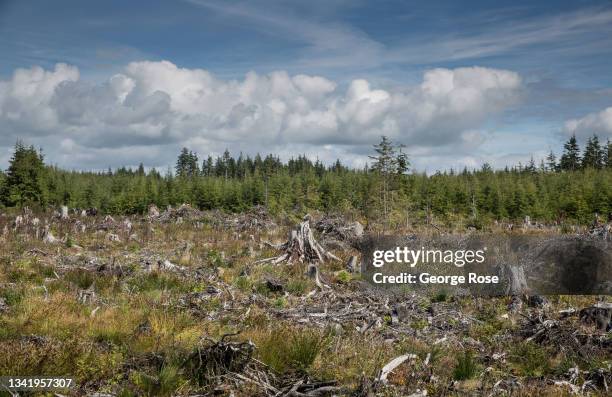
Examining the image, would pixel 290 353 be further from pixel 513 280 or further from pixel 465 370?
pixel 513 280

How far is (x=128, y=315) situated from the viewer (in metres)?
8.05

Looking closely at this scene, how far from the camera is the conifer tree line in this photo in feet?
152

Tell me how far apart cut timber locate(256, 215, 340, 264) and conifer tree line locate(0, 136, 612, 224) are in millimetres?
20464

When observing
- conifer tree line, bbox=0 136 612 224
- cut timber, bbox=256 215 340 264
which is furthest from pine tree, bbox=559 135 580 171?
cut timber, bbox=256 215 340 264

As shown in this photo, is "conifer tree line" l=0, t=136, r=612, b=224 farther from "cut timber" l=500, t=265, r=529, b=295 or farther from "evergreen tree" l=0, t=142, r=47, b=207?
"cut timber" l=500, t=265, r=529, b=295

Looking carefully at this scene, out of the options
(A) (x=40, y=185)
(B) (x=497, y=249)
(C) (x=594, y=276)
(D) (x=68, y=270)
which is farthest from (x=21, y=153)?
(C) (x=594, y=276)

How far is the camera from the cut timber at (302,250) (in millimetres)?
16062

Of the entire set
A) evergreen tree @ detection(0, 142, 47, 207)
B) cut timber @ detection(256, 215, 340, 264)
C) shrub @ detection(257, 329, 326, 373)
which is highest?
evergreen tree @ detection(0, 142, 47, 207)

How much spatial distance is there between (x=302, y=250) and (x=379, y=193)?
25522 mm

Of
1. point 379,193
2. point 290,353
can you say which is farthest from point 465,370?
point 379,193

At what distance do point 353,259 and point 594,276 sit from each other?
302 inches

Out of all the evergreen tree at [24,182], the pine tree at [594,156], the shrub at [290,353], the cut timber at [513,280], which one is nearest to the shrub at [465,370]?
the shrub at [290,353]

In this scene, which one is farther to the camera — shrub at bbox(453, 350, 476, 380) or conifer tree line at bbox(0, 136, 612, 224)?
conifer tree line at bbox(0, 136, 612, 224)

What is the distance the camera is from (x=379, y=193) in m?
40.9
